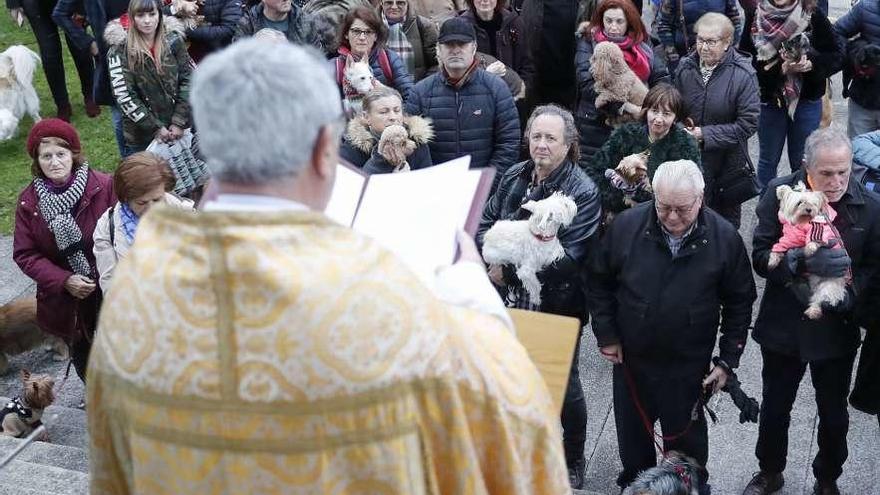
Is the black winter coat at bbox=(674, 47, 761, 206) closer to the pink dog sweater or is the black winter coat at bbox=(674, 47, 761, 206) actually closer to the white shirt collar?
the pink dog sweater

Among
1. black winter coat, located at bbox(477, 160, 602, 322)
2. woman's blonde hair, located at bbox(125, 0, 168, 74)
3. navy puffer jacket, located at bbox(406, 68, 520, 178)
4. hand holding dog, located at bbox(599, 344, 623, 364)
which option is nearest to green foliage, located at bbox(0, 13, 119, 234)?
woman's blonde hair, located at bbox(125, 0, 168, 74)

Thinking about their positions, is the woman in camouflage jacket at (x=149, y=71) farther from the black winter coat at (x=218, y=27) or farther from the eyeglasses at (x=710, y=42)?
the eyeglasses at (x=710, y=42)

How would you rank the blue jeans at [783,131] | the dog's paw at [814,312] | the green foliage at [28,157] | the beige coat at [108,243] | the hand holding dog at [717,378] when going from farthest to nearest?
the green foliage at [28,157] < the blue jeans at [783,131] < the beige coat at [108,243] < the hand holding dog at [717,378] < the dog's paw at [814,312]

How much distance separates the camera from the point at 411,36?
26.2ft

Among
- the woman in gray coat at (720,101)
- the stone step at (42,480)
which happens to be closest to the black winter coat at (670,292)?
the woman in gray coat at (720,101)

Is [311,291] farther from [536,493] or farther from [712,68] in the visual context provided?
[712,68]

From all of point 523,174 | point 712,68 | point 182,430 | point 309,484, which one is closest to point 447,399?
point 309,484

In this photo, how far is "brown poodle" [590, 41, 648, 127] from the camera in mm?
6973

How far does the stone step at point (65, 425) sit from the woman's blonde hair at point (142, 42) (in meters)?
2.40

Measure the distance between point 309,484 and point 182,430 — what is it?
9.7 inches

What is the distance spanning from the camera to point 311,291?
189cm

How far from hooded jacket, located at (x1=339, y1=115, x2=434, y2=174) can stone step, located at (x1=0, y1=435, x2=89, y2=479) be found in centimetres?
209

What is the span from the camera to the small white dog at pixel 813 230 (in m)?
4.75

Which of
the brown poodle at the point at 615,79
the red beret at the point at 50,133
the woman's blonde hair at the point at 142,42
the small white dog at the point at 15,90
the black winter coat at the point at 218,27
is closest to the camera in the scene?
the red beret at the point at 50,133
